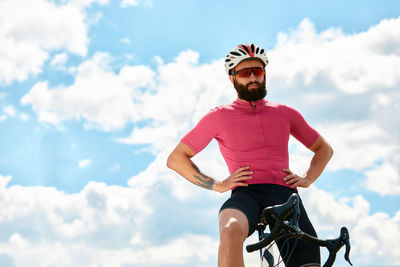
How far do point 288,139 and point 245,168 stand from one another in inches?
27.6

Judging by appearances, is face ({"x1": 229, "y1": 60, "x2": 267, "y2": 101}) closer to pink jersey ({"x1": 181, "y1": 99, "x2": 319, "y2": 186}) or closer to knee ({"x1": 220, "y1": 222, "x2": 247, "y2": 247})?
pink jersey ({"x1": 181, "y1": 99, "x2": 319, "y2": 186})

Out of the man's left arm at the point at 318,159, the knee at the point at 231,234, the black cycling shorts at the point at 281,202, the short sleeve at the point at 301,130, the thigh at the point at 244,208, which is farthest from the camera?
the short sleeve at the point at 301,130

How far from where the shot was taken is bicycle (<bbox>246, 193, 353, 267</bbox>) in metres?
4.59

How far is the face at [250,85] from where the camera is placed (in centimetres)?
586

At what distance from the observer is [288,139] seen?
5883 mm

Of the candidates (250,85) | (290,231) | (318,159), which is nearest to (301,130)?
(318,159)

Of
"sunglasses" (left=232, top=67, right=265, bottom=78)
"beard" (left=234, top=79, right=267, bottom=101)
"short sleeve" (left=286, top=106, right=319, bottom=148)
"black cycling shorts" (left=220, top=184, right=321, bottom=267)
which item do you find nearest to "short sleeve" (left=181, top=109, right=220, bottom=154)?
"beard" (left=234, top=79, right=267, bottom=101)

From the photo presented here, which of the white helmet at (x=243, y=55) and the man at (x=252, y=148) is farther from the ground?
the white helmet at (x=243, y=55)

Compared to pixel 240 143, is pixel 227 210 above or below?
below

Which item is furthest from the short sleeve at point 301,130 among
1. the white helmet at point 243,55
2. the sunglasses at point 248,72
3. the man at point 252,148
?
the white helmet at point 243,55

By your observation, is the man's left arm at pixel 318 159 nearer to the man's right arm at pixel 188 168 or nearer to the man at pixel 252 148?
the man at pixel 252 148

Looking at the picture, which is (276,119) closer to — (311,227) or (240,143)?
(240,143)

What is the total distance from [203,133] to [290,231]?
5.27 ft

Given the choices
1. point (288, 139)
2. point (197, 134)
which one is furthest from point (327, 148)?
point (197, 134)
